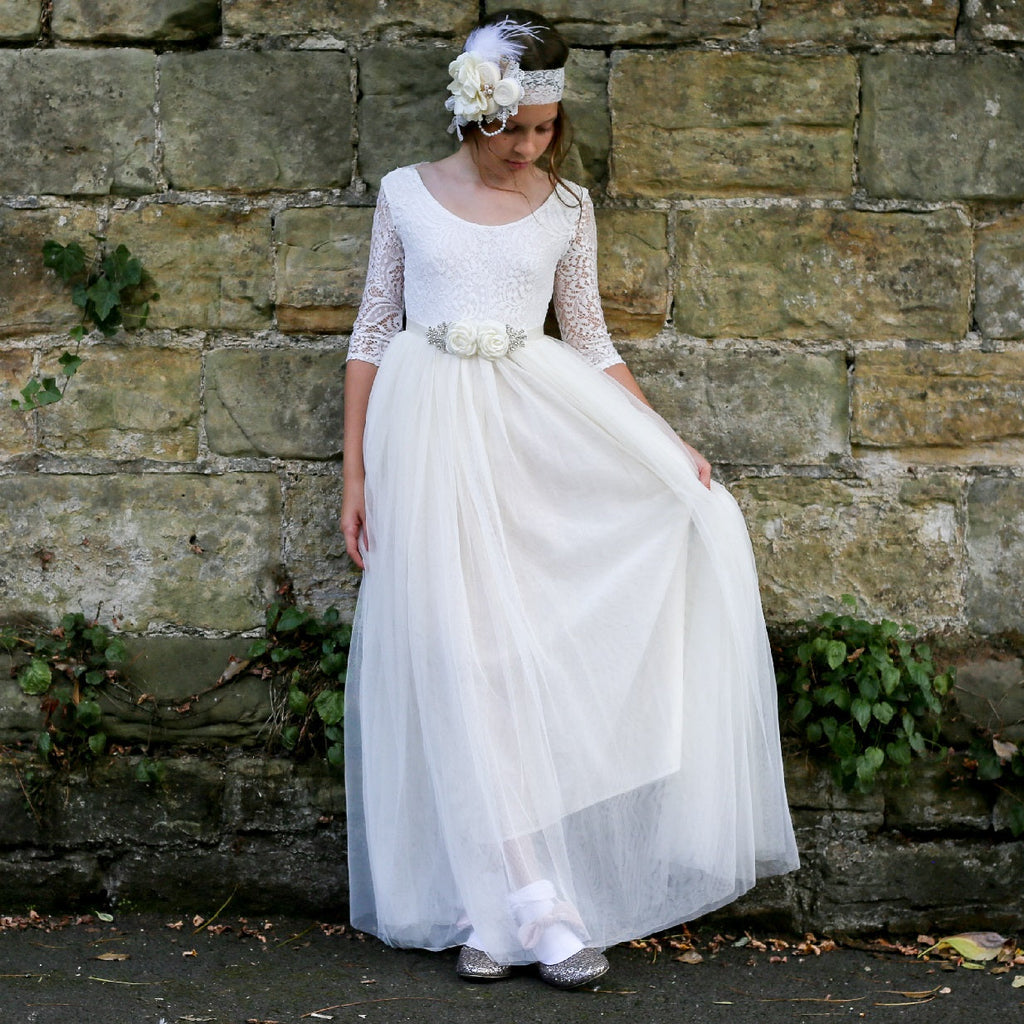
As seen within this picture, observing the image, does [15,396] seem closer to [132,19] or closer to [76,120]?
[76,120]

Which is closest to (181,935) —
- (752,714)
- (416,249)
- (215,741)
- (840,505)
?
(215,741)

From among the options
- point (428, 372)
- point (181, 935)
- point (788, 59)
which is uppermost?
point (788, 59)

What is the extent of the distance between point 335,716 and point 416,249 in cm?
112

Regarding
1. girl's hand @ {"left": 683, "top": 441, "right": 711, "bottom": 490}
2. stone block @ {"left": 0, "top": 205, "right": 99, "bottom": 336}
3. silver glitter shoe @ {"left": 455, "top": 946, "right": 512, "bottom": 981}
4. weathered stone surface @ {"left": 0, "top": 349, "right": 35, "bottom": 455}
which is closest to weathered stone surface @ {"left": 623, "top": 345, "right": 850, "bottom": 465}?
girl's hand @ {"left": 683, "top": 441, "right": 711, "bottom": 490}

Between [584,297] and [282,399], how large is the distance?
2.58 ft

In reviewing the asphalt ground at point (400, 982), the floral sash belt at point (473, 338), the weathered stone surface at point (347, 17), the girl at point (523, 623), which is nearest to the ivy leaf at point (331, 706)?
the girl at point (523, 623)

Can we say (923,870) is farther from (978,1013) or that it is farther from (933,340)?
(933,340)

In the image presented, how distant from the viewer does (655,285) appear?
3.06 m

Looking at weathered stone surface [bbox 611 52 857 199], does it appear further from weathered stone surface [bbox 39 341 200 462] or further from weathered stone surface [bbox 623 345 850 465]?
weathered stone surface [bbox 39 341 200 462]

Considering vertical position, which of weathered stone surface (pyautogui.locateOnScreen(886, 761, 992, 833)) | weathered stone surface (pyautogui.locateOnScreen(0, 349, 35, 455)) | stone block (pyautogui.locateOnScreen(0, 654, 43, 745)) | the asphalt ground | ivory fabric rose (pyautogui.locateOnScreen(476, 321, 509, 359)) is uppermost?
A: ivory fabric rose (pyautogui.locateOnScreen(476, 321, 509, 359))

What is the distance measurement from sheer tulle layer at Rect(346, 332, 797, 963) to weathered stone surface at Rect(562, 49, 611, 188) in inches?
21.8

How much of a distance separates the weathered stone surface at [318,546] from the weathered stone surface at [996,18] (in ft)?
6.23

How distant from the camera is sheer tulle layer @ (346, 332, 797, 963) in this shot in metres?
2.64

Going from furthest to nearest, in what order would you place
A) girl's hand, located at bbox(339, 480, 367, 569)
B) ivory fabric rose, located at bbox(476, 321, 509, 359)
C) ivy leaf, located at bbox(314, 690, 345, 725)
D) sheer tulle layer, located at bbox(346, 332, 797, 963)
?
ivy leaf, located at bbox(314, 690, 345, 725)
girl's hand, located at bbox(339, 480, 367, 569)
ivory fabric rose, located at bbox(476, 321, 509, 359)
sheer tulle layer, located at bbox(346, 332, 797, 963)
